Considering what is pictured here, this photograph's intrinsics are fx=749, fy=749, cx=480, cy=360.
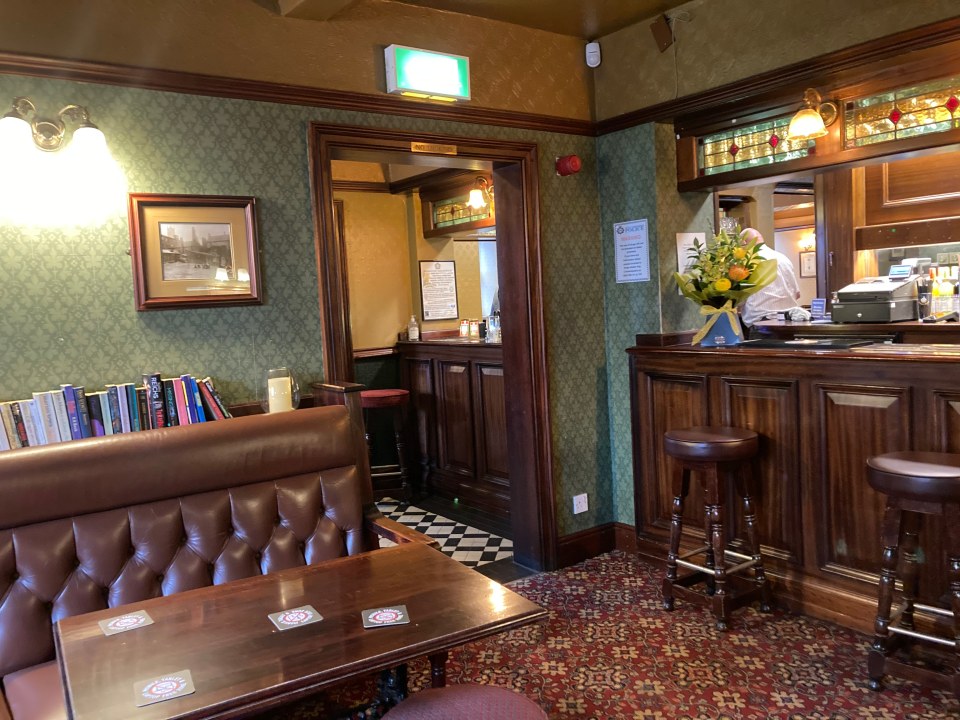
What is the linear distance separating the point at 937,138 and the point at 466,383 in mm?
3269

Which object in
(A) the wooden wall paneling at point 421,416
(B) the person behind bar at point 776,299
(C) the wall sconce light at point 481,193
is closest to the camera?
(B) the person behind bar at point 776,299

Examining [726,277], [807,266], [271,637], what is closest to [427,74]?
[726,277]

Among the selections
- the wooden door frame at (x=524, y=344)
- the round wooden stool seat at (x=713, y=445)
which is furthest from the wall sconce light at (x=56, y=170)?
the round wooden stool seat at (x=713, y=445)

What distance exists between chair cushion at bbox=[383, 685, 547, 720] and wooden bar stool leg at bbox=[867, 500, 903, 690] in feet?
5.40

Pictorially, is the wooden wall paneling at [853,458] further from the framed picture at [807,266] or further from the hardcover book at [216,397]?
the framed picture at [807,266]

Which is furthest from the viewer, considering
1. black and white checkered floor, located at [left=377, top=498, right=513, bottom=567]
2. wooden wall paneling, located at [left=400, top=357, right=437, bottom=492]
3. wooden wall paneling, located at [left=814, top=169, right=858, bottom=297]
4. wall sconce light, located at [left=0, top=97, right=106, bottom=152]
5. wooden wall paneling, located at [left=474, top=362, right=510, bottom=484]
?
wooden wall paneling, located at [left=814, top=169, right=858, bottom=297]

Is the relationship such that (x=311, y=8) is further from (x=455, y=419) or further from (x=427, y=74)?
(x=455, y=419)

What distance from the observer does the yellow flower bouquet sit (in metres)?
3.79

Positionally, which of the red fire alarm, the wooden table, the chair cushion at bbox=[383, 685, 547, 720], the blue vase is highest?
the red fire alarm

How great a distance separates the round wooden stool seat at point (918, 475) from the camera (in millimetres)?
2477

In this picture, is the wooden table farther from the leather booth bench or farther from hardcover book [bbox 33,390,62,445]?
hardcover book [bbox 33,390,62,445]

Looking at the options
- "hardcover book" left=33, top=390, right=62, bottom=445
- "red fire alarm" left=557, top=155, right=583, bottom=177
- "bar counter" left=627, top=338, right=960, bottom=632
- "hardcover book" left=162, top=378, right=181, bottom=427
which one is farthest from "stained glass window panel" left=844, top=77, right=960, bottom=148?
"hardcover book" left=33, top=390, right=62, bottom=445

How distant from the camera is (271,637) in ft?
5.52

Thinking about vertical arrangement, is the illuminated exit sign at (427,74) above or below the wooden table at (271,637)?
above
